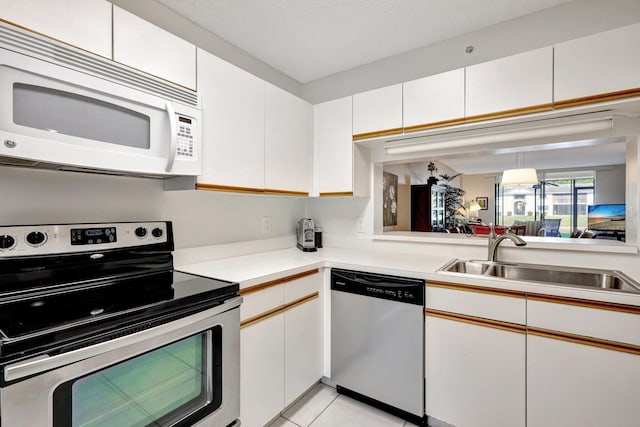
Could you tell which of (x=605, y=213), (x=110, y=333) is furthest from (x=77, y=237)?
(x=605, y=213)

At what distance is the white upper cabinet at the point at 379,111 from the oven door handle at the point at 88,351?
1.53 metres

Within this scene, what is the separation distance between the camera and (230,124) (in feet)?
5.45

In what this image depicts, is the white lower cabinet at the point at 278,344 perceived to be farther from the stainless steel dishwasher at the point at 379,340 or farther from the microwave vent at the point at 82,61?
the microwave vent at the point at 82,61

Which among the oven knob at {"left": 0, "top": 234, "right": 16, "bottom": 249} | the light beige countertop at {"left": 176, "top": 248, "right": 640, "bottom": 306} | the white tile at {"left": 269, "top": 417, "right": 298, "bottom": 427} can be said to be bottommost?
the white tile at {"left": 269, "top": 417, "right": 298, "bottom": 427}

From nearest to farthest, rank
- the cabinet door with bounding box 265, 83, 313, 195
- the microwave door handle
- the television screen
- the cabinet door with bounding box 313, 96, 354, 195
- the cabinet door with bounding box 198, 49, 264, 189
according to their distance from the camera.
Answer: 1. the microwave door handle
2. the cabinet door with bounding box 198, 49, 264, 189
3. the cabinet door with bounding box 265, 83, 313, 195
4. the cabinet door with bounding box 313, 96, 354, 195
5. the television screen

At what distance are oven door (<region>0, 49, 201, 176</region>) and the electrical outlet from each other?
0.93 metres

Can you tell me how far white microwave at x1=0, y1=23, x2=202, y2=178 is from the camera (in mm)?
929

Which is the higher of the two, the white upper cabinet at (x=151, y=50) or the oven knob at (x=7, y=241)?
the white upper cabinet at (x=151, y=50)

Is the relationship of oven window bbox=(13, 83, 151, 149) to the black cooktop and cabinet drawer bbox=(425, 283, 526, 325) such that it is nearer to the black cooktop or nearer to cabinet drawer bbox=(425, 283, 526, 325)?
the black cooktop

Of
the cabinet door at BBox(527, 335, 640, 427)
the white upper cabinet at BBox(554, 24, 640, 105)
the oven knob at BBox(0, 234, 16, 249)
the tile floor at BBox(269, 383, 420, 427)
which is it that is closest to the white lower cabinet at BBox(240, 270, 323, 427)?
the tile floor at BBox(269, 383, 420, 427)

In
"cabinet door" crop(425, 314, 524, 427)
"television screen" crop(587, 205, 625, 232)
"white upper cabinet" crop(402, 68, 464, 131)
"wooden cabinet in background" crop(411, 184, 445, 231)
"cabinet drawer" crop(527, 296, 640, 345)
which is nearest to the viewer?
"cabinet drawer" crop(527, 296, 640, 345)

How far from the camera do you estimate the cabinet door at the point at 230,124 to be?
1537 millimetres

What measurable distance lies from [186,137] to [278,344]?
113cm

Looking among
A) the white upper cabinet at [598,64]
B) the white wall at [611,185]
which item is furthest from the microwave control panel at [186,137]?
the white wall at [611,185]
